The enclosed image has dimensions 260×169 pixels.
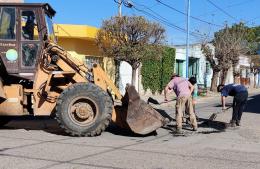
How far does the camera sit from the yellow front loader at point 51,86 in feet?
39.7

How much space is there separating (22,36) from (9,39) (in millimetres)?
327

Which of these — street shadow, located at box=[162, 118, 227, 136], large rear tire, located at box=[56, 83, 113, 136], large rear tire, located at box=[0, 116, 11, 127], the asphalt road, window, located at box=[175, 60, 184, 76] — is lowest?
the asphalt road

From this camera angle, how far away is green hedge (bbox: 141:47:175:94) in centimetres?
3169

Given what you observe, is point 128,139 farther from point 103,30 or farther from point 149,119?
point 103,30

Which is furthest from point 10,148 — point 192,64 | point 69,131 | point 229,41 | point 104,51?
point 192,64

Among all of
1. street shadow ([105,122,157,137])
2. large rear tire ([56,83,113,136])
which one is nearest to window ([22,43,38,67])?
large rear tire ([56,83,113,136])

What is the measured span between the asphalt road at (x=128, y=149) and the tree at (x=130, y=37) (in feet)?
35.9

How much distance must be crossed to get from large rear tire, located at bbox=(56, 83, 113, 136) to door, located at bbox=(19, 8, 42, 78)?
1250 millimetres

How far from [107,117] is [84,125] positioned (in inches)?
23.3

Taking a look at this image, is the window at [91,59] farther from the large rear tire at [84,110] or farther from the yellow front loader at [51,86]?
the large rear tire at [84,110]

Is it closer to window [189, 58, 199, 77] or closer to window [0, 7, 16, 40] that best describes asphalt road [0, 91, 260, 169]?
window [0, 7, 16, 40]

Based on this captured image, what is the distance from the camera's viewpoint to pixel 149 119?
478 inches

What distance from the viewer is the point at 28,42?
12641mm

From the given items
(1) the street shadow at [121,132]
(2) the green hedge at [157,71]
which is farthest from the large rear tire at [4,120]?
(2) the green hedge at [157,71]
